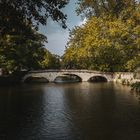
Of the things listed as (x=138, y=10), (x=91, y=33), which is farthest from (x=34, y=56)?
(x=138, y=10)

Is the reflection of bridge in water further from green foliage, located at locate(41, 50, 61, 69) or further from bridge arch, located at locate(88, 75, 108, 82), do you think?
green foliage, located at locate(41, 50, 61, 69)

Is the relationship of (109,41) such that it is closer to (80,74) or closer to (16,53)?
(80,74)

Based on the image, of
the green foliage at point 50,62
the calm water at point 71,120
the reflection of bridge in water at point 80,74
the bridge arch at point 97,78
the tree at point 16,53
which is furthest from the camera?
the green foliage at point 50,62

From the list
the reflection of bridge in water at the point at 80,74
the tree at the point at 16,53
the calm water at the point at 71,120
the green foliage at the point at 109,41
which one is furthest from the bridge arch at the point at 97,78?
the calm water at the point at 71,120

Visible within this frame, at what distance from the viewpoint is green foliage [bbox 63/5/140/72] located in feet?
263

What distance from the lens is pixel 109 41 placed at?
83.8 metres

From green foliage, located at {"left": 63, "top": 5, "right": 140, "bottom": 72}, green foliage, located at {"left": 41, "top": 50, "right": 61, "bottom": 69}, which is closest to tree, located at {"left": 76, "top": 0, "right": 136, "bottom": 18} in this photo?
green foliage, located at {"left": 63, "top": 5, "right": 140, "bottom": 72}

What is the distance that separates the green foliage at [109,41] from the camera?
263 feet

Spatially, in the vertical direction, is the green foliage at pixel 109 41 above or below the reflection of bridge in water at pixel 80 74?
above

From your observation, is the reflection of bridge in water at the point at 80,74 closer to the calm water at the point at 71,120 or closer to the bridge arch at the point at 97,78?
the bridge arch at the point at 97,78

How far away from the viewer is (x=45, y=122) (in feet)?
107

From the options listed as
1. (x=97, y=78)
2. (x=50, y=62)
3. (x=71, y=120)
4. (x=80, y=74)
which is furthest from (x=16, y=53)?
(x=50, y=62)

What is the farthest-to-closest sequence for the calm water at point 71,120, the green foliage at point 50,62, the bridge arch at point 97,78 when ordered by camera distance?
the green foliage at point 50,62 < the bridge arch at point 97,78 < the calm water at point 71,120

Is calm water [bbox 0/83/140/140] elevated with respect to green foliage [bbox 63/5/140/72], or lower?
lower
